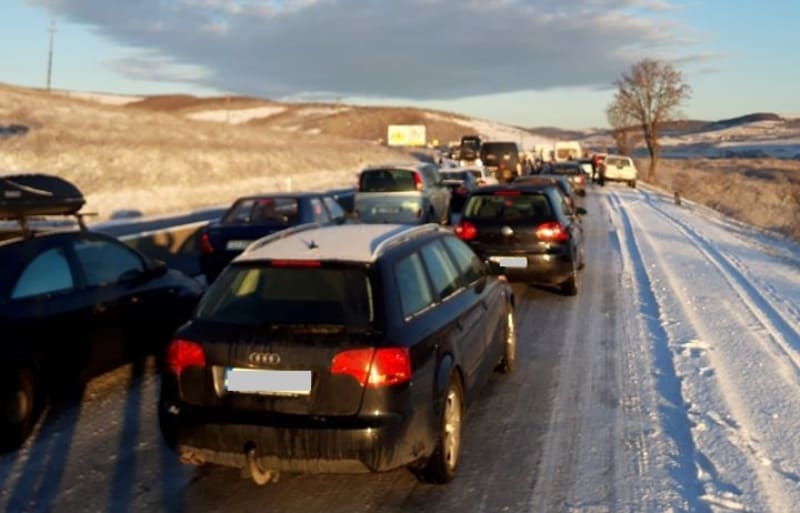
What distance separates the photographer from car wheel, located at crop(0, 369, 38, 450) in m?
5.97

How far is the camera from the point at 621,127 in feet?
299

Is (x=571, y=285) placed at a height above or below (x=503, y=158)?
below

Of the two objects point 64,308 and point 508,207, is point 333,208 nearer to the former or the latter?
point 508,207

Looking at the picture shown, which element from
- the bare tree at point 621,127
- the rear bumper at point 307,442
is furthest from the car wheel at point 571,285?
the bare tree at point 621,127

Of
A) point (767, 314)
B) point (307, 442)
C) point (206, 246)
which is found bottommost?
point (767, 314)

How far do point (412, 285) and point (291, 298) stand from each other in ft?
2.68

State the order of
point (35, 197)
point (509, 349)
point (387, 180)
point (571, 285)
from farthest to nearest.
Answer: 1. point (387, 180)
2. point (571, 285)
3. point (509, 349)
4. point (35, 197)

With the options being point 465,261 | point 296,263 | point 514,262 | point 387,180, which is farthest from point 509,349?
point 387,180

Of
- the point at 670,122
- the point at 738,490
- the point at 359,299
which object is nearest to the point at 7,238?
the point at 359,299

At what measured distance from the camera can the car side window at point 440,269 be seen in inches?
230

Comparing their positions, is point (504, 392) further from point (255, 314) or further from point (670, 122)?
point (670, 122)

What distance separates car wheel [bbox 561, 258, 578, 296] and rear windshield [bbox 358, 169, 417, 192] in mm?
7628

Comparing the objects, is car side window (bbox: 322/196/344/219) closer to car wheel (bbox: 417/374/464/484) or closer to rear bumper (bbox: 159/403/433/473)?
car wheel (bbox: 417/374/464/484)

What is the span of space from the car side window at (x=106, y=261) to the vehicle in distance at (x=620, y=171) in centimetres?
4351
